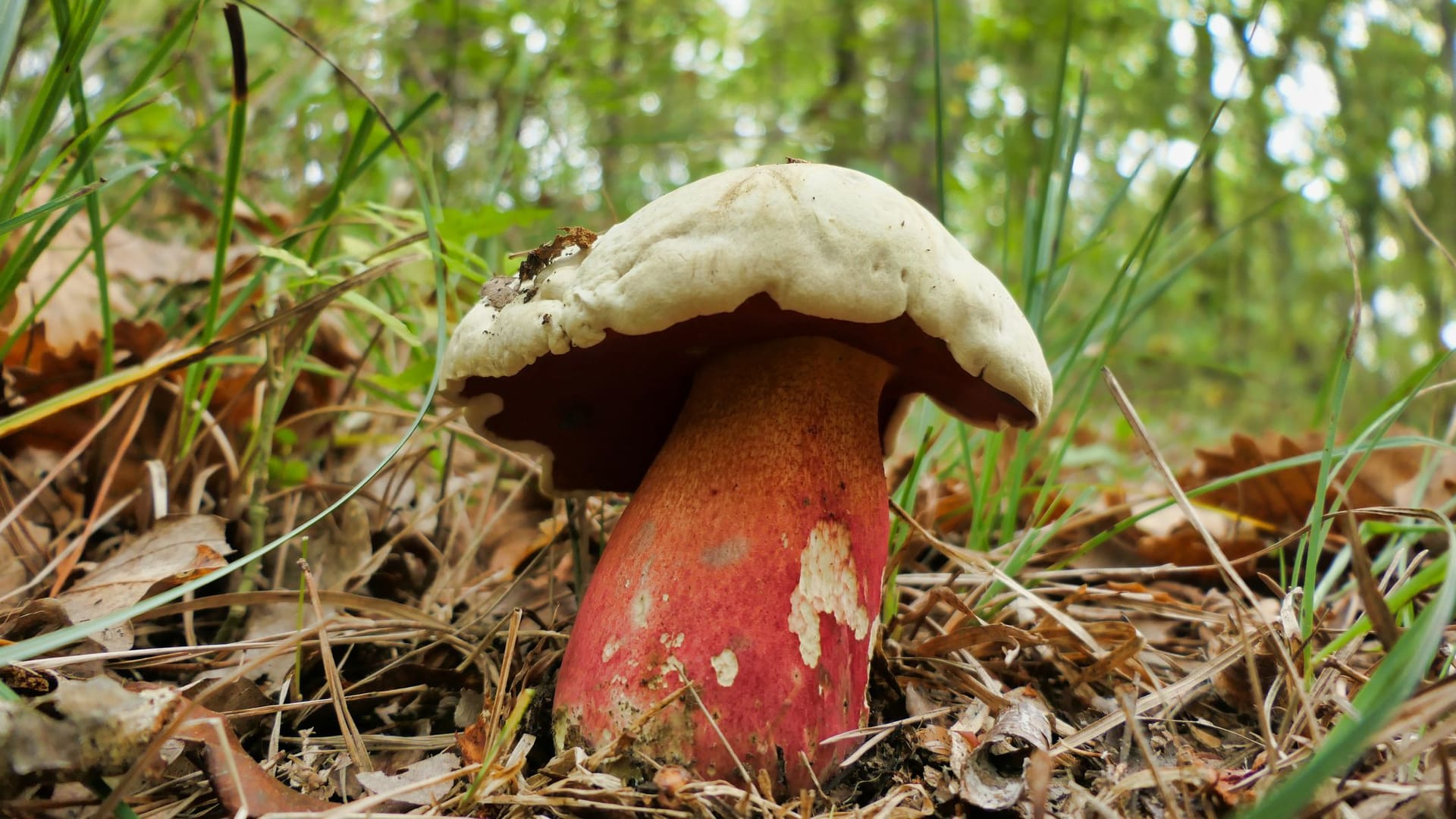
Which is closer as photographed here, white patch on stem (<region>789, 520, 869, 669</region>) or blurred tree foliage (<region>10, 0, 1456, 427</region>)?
white patch on stem (<region>789, 520, 869, 669</region>)

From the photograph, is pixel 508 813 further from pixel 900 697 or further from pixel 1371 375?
pixel 1371 375

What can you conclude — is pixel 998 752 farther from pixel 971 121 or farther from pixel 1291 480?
pixel 971 121

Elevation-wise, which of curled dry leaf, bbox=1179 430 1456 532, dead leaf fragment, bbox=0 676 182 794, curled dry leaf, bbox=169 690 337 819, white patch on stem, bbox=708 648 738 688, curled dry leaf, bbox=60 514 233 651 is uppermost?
dead leaf fragment, bbox=0 676 182 794

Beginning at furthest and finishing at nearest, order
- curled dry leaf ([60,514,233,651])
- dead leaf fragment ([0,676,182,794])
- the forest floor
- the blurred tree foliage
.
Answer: the blurred tree foliage, curled dry leaf ([60,514,233,651]), the forest floor, dead leaf fragment ([0,676,182,794])

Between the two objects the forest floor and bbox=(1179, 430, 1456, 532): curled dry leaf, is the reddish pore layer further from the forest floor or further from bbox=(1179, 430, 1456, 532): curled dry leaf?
bbox=(1179, 430, 1456, 532): curled dry leaf

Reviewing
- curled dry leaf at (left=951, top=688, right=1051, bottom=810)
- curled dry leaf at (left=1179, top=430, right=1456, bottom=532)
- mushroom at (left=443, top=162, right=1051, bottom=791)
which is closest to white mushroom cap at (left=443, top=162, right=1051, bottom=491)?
mushroom at (left=443, top=162, right=1051, bottom=791)

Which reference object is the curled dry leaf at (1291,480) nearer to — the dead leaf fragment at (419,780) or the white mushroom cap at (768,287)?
the white mushroom cap at (768,287)

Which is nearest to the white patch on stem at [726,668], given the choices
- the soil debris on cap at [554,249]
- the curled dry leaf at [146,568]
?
the soil debris on cap at [554,249]

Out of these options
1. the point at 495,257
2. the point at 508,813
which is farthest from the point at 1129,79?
the point at 508,813

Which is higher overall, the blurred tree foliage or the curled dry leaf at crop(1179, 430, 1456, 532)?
the blurred tree foliage

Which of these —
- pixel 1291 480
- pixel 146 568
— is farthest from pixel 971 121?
pixel 146 568
